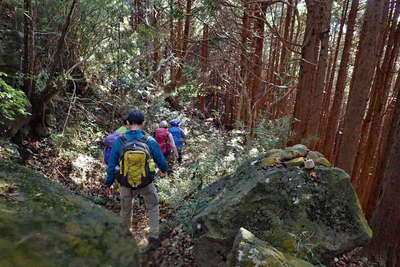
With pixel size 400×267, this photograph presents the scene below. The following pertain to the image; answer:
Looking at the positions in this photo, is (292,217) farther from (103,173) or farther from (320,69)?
(103,173)

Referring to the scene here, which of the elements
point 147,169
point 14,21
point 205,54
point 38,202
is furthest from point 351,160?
point 205,54

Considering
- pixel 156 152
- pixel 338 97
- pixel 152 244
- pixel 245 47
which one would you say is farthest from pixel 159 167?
pixel 338 97

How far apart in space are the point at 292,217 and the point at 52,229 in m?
2.67

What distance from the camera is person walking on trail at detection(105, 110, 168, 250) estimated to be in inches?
151

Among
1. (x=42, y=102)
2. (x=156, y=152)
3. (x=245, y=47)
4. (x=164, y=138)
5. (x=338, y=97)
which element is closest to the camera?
(x=156, y=152)

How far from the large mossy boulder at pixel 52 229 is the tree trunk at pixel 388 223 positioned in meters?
3.41

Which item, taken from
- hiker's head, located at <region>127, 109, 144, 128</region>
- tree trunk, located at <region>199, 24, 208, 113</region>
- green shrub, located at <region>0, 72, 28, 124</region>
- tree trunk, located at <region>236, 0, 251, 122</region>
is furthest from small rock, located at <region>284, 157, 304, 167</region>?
tree trunk, located at <region>199, 24, 208, 113</region>

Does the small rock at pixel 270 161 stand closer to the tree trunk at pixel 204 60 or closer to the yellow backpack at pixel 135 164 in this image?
the yellow backpack at pixel 135 164

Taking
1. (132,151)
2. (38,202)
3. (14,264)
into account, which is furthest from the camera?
(132,151)

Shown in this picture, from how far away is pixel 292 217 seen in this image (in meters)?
3.70

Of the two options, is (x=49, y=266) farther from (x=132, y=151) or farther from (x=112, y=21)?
(x=112, y=21)

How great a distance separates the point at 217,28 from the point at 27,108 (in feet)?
21.6

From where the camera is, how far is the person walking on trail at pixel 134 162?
12.5ft

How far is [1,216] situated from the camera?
219cm
